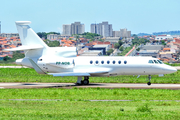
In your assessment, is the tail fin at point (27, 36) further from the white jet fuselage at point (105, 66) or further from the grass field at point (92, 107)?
the grass field at point (92, 107)

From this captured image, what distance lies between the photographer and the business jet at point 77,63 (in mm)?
39250

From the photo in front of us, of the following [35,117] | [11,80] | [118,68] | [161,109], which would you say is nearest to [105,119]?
[35,117]

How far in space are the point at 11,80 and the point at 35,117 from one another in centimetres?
2641

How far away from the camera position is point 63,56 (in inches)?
1592

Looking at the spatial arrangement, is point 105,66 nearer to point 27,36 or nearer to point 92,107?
point 27,36

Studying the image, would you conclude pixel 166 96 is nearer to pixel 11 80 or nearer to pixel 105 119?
pixel 105 119

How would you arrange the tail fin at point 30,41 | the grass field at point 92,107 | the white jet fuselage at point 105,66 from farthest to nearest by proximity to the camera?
1. the tail fin at point 30,41
2. the white jet fuselage at point 105,66
3. the grass field at point 92,107

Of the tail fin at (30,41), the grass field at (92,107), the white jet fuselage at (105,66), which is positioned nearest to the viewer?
the grass field at (92,107)

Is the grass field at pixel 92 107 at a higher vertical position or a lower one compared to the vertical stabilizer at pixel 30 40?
lower

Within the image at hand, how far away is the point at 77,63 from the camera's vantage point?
40.0m

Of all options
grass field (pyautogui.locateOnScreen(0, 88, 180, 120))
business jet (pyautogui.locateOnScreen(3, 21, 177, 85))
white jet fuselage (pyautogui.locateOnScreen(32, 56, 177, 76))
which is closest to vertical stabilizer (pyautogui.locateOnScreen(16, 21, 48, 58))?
business jet (pyautogui.locateOnScreen(3, 21, 177, 85))

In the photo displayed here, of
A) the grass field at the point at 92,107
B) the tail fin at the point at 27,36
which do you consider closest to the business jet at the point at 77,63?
the tail fin at the point at 27,36

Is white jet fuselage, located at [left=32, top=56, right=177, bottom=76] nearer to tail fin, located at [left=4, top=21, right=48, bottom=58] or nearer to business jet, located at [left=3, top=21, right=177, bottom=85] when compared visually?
business jet, located at [left=3, top=21, right=177, bottom=85]

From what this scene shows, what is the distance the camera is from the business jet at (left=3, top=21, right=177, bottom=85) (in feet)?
129
